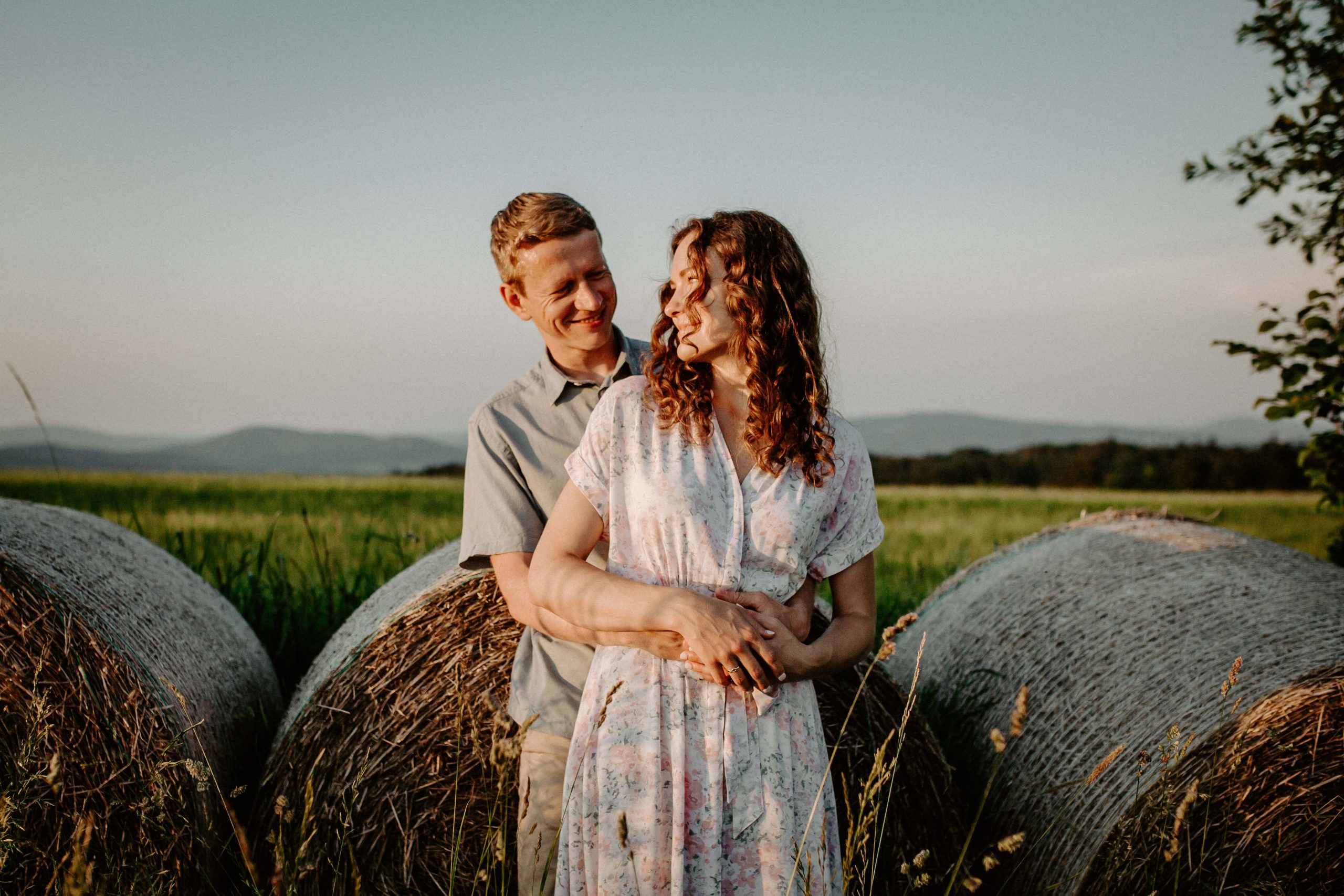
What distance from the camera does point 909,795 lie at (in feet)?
8.87

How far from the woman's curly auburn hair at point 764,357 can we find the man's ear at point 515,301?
68 cm

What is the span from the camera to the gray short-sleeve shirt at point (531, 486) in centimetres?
233

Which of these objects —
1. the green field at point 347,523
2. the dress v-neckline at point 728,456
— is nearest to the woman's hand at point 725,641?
the dress v-neckline at point 728,456

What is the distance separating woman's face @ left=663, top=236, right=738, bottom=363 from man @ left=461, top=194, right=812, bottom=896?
0.51 m

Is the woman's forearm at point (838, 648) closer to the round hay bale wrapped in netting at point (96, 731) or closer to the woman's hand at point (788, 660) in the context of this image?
the woman's hand at point (788, 660)

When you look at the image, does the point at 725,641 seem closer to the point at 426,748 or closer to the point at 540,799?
the point at 540,799

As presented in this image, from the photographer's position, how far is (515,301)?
8.77ft

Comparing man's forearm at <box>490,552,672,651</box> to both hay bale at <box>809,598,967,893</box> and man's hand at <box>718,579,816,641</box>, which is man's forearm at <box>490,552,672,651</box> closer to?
man's hand at <box>718,579,816,641</box>

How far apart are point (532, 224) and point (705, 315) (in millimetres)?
771

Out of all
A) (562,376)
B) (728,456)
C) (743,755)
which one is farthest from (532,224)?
(743,755)

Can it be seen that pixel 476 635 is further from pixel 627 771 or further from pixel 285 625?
pixel 285 625

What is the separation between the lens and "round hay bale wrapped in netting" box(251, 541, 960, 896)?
2602 mm

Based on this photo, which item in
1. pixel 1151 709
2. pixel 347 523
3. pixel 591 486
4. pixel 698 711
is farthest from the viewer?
pixel 347 523

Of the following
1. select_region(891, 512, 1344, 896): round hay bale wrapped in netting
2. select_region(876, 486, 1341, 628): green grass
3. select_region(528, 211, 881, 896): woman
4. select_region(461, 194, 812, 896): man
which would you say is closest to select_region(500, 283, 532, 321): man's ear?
select_region(461, 194, 812, 896): man
